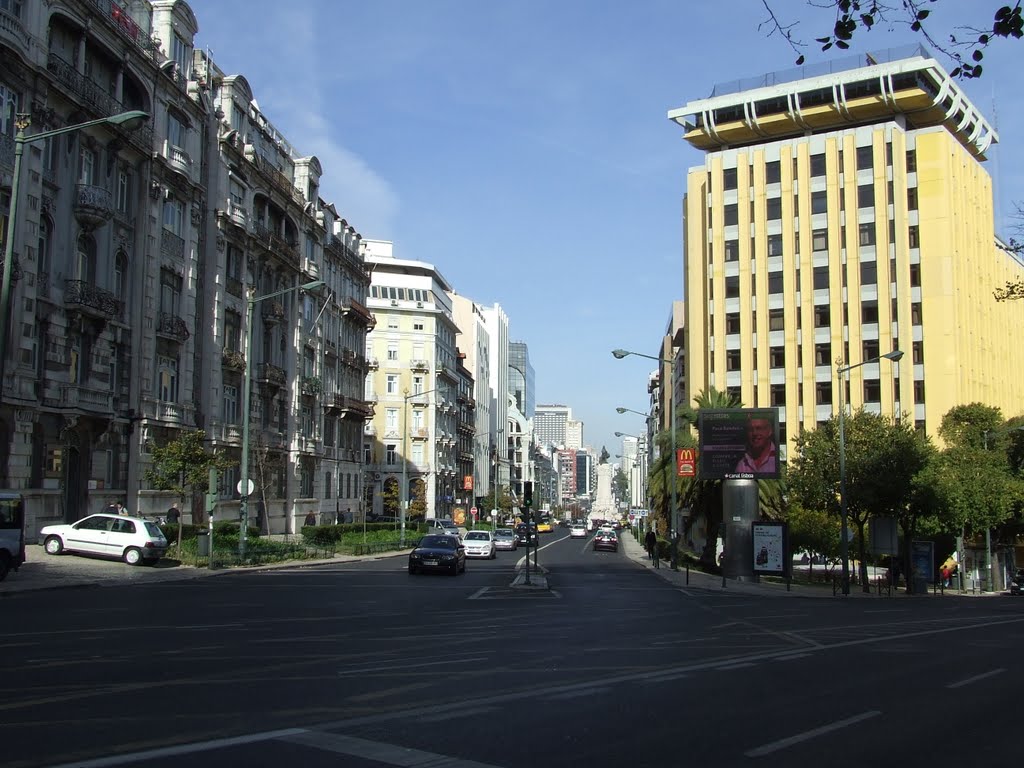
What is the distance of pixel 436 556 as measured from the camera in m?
35.3

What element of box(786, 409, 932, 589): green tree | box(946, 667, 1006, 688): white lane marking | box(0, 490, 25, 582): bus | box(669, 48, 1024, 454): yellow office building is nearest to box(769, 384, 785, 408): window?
box(669, 48, 1024, 454): yellow office building

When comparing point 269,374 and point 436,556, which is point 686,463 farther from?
point 269,374

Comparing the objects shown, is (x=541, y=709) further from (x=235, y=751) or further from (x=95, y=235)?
(x=95, y=235)

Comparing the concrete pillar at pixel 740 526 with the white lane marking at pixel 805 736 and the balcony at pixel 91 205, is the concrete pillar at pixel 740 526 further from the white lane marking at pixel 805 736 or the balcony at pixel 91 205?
the white lane marking at pixel 805 736

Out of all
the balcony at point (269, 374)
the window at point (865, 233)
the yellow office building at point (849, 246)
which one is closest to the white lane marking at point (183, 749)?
the balcony at point (269, 374)

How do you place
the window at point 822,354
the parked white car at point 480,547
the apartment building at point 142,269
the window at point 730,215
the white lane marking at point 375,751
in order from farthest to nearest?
the window at point 730,215 → the window at point 822,354 → the parked white car at point 480,547 → the apartment building at point 142,269 → the white lane marking at point 375,751

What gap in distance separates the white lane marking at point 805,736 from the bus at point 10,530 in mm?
21483

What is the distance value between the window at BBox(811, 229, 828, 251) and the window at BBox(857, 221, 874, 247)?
2427 mm

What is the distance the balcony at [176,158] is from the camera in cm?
4200

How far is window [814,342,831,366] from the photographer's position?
73.2 meters

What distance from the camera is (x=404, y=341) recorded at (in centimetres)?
9638

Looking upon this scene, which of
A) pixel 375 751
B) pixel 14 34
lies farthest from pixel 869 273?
pixel 375 751

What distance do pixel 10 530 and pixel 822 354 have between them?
61.5 m

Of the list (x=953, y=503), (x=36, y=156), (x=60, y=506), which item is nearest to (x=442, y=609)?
(x=60, y=506)
